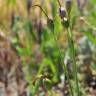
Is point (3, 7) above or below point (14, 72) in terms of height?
above

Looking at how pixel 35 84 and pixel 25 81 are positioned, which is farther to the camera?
pixel 25 81

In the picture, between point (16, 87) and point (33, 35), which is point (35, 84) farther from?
point (33, 35)

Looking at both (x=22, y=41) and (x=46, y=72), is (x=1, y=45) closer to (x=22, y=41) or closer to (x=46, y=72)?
(x=22, y=41)

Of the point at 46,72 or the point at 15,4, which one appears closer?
the point at 46,72

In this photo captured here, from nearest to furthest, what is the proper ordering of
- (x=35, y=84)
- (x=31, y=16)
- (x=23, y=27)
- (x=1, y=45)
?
(x=35, y=84) → (x=1, y=45) → (x=23, y=27) → (x=31, y=16)

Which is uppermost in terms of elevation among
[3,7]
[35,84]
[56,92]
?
[3,7]

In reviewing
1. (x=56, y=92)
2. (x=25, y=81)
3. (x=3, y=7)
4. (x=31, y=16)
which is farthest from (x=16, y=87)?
(x=3, y=7)

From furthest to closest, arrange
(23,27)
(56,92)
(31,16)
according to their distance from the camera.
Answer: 1. (31,16)
2. (23,27)
3. (56,92)

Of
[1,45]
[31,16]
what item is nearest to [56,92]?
[1,45]

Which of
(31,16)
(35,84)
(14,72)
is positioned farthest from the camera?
(31,16)
